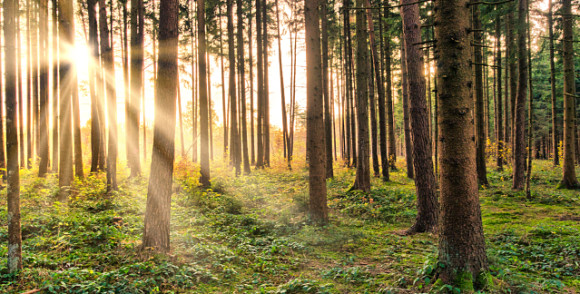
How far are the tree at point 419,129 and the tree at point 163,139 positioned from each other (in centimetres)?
532

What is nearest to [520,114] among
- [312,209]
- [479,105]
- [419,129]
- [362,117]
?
[479,105]

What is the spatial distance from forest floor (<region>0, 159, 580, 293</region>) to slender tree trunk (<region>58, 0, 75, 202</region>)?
583 millimetres

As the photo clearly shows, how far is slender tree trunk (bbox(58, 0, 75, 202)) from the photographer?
9625 mm

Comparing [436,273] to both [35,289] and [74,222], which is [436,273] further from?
[74,222]

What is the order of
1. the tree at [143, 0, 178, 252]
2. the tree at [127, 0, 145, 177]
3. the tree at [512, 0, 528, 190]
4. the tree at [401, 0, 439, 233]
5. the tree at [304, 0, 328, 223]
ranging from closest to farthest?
the tree at [143, 0, 178, 252], the tree at [401, 0, 439, 233], the tree at [304, 0, 328, 223], the tree at [512, 0, 528, 190], the tree at [127, 0, 145, 177]

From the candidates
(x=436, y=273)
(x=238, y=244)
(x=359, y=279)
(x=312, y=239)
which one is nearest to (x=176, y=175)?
(x=238, y=244)

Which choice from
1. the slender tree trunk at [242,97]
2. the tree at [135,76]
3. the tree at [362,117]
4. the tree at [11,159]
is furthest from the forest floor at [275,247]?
the slender tree trunk at [242,97]

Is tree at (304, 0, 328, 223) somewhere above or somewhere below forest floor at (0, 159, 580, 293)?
above

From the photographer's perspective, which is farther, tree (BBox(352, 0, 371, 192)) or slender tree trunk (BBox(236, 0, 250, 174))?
slender tree trunk (BBox(236, 0, 250, 174))

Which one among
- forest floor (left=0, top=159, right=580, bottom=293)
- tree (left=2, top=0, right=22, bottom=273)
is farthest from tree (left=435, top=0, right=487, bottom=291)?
tree (left=2, top=0, right=22, bottom=273)

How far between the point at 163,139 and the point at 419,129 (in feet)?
18.8

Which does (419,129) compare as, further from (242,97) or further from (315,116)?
(242,97)

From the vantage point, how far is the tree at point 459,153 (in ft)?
12.5

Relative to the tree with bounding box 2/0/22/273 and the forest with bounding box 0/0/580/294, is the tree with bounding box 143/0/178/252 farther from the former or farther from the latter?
the tree with bounding box 2/0/22/273
